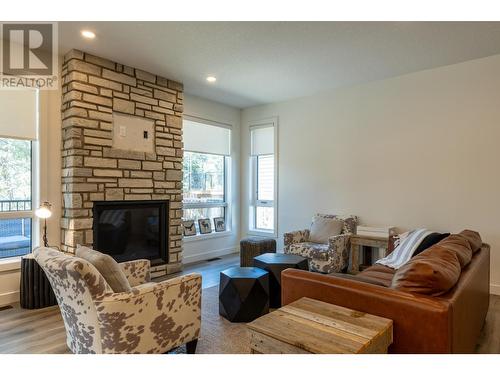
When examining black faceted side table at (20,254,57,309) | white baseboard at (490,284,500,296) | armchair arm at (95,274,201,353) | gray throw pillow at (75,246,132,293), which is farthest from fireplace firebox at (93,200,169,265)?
white baseboard at (490,284,500,296)

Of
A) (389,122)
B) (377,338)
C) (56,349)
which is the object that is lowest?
(56,349)

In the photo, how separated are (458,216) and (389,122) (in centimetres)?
149

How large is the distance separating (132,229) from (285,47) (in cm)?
292

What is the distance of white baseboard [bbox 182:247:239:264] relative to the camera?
203 inches

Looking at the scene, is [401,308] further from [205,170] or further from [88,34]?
[205,170]

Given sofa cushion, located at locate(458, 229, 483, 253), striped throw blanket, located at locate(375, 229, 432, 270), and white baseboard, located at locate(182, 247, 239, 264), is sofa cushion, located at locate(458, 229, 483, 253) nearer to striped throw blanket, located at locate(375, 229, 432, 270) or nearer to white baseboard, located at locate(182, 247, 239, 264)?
striped throw blanket, located at locate(375, 229, 432, 270)

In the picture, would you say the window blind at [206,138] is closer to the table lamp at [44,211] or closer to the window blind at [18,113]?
the window blind at [18,113]

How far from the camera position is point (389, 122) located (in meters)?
4.38

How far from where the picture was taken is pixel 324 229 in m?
4.60

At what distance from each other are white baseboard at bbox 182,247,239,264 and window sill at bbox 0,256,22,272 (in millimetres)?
2202
